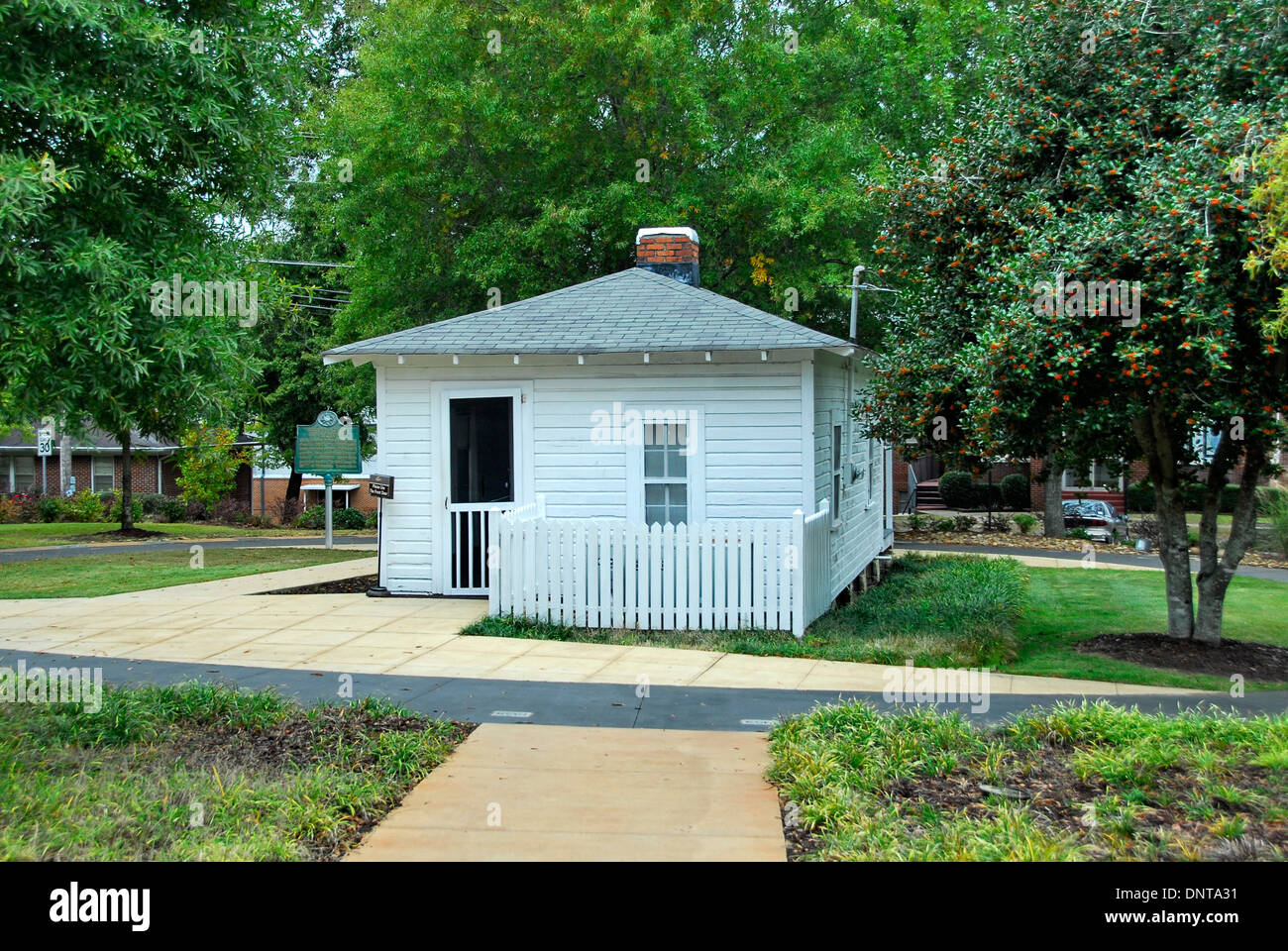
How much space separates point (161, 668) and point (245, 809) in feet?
13.5

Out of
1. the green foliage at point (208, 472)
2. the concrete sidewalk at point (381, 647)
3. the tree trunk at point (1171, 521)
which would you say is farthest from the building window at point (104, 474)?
the tree trunk at point (1171, 521)

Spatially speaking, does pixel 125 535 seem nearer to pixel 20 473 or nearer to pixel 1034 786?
pixel 20 473

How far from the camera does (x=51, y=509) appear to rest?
3209 cm

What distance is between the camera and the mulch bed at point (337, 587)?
1397 centimetres

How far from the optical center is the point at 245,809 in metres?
5.39

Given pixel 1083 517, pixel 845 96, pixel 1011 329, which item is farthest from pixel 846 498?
pixel 1083 517

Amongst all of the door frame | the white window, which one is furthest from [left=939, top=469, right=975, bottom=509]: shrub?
the door frame

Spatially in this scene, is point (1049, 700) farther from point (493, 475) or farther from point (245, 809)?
point (493, 475)

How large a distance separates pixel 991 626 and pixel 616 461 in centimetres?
446

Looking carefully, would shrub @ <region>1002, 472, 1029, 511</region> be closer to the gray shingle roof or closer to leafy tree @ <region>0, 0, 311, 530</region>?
the gray shingle roof

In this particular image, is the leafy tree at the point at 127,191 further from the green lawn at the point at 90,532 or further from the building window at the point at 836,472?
the green lawn at the point at 90,532

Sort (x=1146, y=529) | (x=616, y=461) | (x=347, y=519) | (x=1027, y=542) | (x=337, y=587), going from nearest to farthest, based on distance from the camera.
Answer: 1. (x=616, y=461)
2. (x=337, y=587)
3. (x=1027, y=542)
4. (x=1146, y=529)
5. (x=347, y=519)

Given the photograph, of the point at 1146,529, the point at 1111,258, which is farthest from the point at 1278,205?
the point at 1146,529
